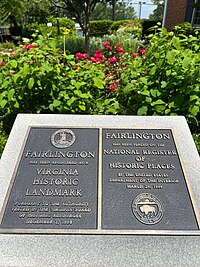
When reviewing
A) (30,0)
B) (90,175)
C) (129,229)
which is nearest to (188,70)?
(90,175)

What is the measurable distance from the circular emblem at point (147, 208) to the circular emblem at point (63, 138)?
0.78 m

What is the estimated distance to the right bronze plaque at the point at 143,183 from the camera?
2.04 meters

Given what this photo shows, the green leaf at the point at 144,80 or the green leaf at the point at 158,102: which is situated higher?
the green leaf at the point at 144,80

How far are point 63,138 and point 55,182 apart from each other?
464 millimetres

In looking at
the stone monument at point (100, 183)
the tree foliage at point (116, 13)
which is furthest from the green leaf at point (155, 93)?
the tree foliage at point (116, 13)

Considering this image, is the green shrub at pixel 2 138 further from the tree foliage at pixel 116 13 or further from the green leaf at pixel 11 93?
the tree foliage at pixel 116 13

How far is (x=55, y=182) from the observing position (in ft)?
7.45

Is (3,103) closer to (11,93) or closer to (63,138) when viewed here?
A: (11,93)

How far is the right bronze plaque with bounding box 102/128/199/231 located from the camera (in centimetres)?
204

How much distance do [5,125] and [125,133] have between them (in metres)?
2.02

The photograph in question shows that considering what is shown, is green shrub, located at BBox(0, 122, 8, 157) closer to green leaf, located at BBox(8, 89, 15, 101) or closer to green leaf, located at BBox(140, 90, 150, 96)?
green leaf, located at BBox(8, 89, 15, 101)

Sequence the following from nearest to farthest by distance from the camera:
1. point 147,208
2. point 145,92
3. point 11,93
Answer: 1. point 147,208
2. point 11,93
3. point 145,92

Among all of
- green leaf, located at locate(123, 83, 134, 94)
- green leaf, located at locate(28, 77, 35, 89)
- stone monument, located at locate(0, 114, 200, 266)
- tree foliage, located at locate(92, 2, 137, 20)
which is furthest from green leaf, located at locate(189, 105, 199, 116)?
tree foliage, located at locate(92, 2, 137, 20)

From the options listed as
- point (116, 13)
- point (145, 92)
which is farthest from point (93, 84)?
point (116, 13)
